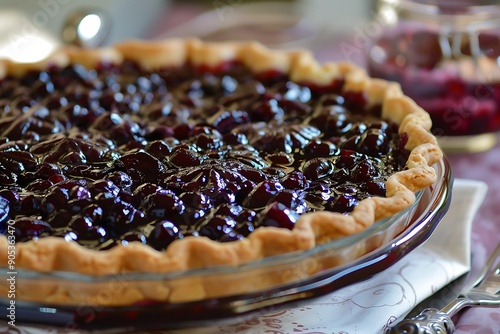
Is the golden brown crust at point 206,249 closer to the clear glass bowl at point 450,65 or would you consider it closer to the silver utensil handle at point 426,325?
the silver utensil handle at point 426,325

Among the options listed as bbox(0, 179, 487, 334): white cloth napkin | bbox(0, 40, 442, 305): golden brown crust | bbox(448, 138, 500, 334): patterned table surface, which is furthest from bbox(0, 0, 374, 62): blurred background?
bbox(0, 40, 442, 305): golden brown crust

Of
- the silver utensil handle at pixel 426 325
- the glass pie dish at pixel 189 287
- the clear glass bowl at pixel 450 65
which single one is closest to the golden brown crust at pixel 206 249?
the glass pie dish at pixel 189 287

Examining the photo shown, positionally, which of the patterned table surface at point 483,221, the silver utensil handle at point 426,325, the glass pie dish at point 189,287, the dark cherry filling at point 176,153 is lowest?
the patterned table surface at point 483,221

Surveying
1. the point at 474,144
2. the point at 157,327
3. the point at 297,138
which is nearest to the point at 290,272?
the point at 157,327

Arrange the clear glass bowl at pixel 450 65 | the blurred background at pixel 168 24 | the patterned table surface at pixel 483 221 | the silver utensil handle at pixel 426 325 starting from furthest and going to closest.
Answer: the blurred background at pixel 168 24
the clear glass bowl at pixel 450 65
the patterned table surface at pixel 483 221
the silver utensil handle at pixel 426 325

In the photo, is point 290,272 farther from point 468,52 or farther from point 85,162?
point 468,52

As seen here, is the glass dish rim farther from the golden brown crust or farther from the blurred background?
the blurred background
